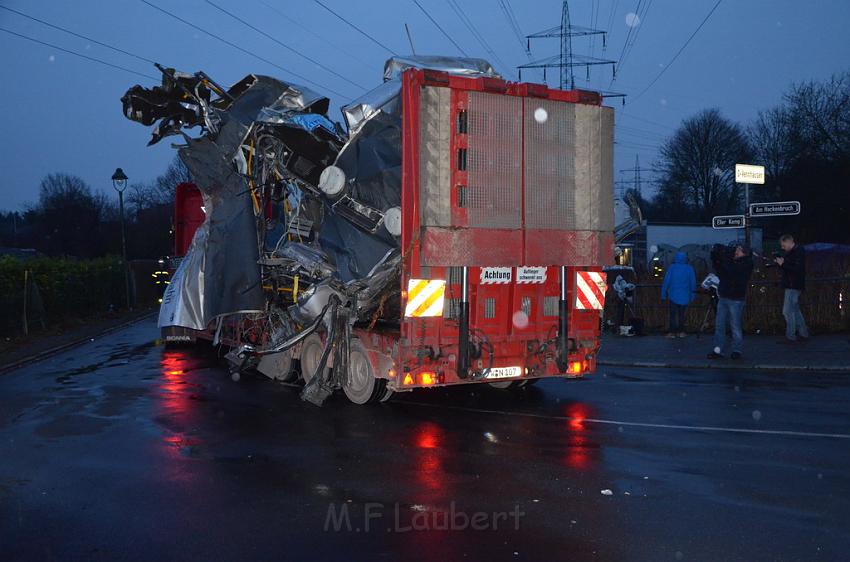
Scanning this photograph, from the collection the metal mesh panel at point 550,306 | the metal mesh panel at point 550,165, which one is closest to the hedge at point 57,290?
the metal mesh panel at point 550,306

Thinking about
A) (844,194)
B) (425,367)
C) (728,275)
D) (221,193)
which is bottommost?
(425,367)

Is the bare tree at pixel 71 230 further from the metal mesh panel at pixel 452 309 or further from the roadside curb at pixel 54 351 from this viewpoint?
the metal mesh panel at pixel 452 309

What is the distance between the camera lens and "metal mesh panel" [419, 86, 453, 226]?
349 inches

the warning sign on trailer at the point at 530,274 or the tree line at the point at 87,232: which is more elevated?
the tree line at the point at 87,232

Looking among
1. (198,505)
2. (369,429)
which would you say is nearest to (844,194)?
(369,429)

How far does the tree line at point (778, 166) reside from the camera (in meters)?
42.1

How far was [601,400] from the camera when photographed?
10.5 m

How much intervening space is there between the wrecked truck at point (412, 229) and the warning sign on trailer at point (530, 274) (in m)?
0.02

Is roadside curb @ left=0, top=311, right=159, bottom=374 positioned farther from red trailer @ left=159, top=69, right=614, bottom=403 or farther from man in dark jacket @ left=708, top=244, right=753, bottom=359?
man in dark jacket @ left=708, top=244, right=753, bottom=359

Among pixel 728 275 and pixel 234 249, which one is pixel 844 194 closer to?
pixel 728 275

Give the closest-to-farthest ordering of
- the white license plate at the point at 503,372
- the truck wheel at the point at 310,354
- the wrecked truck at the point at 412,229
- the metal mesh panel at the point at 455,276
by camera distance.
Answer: the wrecked truck at the point at 412,229, the metal mesh panel at the point at 455,276, the white license plate at the point at 503,372, the truck wheel at the point at 310,354

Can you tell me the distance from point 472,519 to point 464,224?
13.4 ft

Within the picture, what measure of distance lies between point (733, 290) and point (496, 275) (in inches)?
238

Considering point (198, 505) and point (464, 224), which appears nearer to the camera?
point (198, 505)
